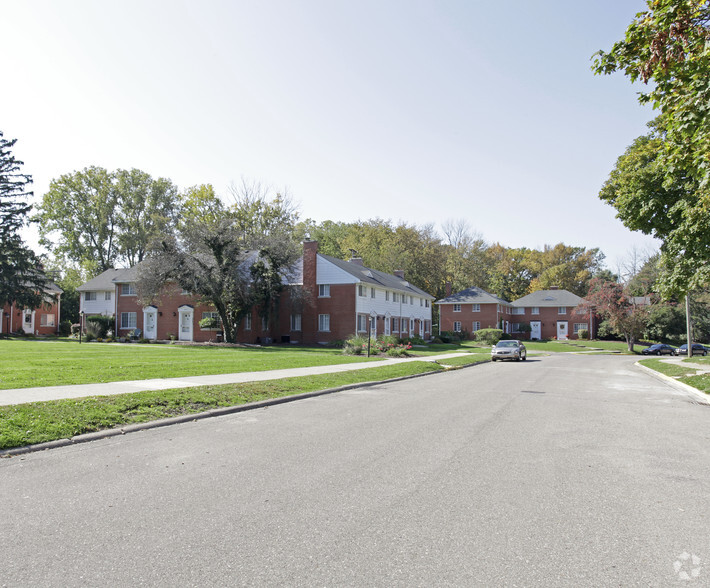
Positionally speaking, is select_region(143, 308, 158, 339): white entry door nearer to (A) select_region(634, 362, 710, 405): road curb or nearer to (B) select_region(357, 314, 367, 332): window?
(B) select_region(357, 314, 367, 332): window

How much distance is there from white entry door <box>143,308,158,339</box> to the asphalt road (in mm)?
39303

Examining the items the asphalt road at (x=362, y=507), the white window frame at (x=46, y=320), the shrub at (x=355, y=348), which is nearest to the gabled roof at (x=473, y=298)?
the shrub at (x=355, y=348)

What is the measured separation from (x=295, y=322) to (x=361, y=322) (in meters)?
5.84

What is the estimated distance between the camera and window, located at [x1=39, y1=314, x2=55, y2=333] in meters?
58.1

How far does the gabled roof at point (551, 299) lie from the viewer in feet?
232

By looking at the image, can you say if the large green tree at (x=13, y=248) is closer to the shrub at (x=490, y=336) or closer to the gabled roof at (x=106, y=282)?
the gabled roof at (x=106, y=282)

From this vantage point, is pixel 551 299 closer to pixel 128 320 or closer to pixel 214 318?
pixel 214 318

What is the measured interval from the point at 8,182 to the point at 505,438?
5279 cm

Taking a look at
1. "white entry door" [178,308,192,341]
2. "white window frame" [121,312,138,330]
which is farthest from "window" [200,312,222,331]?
"white window frame" [121,312,138,330]

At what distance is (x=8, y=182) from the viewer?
47844mm

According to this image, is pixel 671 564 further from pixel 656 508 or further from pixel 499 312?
pixel 499 312

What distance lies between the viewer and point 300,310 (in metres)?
44.8

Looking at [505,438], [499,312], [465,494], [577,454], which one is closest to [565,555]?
[465,494]

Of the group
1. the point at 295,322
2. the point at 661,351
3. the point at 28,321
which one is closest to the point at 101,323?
the point at 28,321
